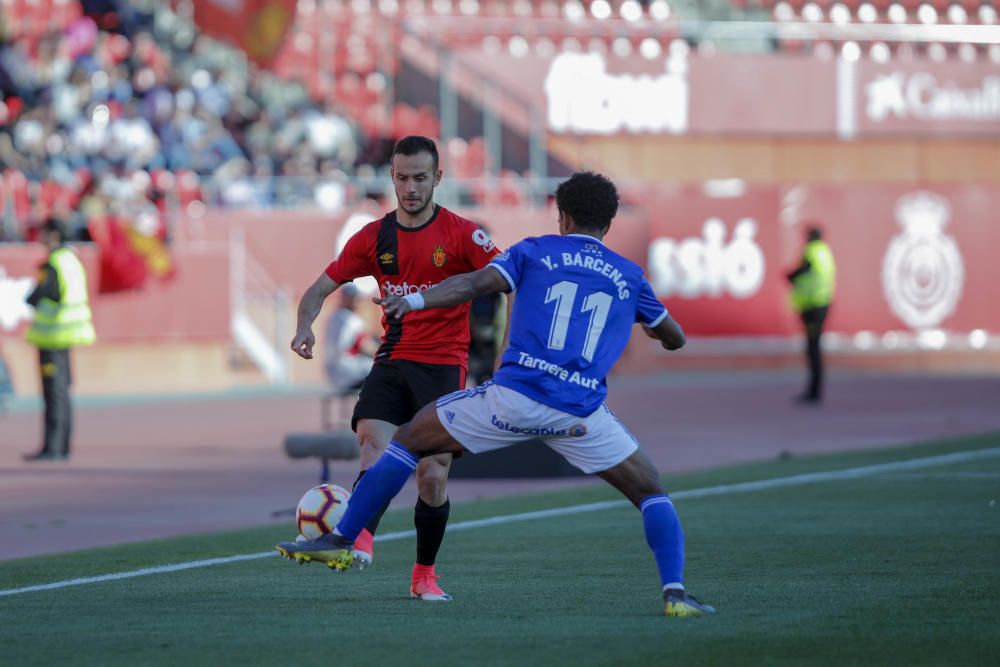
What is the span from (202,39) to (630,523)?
20.9 meters

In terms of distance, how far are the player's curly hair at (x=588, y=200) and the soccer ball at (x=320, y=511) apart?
6.64ft

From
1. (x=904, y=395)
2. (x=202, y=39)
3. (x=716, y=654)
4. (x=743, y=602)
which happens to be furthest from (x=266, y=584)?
(x=202, y=39)

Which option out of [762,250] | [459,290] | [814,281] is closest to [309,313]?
[459,290]

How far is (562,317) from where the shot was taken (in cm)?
729

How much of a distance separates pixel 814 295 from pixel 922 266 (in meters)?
9.99

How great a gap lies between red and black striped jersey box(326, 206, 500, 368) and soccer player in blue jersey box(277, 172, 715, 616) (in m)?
0.87

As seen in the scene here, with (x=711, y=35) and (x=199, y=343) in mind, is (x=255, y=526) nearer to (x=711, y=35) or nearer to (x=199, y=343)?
(x=199, y=343)

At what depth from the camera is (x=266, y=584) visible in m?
8.77

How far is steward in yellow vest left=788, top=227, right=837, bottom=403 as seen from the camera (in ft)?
77.6

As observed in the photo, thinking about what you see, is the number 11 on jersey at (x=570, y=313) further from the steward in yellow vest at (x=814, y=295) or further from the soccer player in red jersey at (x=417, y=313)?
the steward in yellow vest at (x=814, y=295)

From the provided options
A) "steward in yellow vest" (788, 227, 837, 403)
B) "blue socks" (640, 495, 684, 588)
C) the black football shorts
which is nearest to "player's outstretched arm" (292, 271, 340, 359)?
the black football shorts

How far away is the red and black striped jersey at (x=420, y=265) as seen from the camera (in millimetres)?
8211

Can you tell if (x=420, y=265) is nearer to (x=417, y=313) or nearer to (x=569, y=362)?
(x=417, y=313)

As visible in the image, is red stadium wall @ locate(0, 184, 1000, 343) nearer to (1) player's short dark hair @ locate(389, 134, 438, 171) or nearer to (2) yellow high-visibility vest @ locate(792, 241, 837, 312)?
(2) yellow high-visibility vest @ locate(792, 241, 837, 312)
